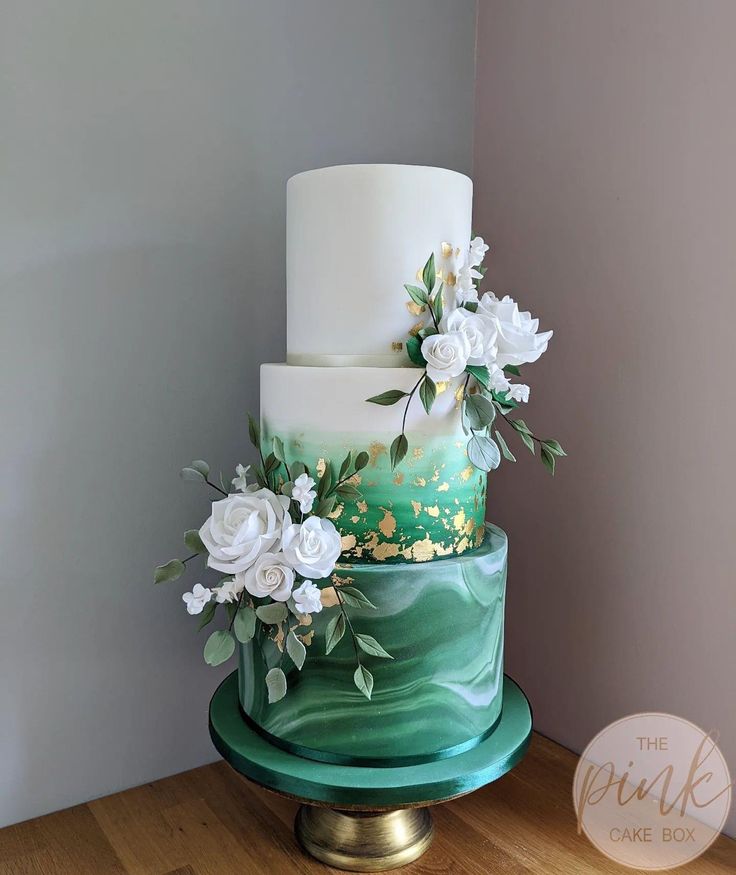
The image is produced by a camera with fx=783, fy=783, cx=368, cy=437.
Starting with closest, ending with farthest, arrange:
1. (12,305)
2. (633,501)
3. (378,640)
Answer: (378,640) → (12,305) → (633,501)

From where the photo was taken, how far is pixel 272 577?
0.86 m

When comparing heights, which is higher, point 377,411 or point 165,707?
point 377,411

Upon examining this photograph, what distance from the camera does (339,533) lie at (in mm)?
930

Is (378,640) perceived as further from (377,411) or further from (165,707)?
(165,707)

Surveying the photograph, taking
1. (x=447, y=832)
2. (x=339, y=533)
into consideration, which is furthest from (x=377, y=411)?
(x=447, y=832)

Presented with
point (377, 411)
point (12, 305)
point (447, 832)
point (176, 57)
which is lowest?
point (447, 832)

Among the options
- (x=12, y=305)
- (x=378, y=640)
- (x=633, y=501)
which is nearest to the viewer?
(x=378, y=640)

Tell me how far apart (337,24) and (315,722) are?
3.41ft

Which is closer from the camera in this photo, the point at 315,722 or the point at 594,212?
the point at 315,722

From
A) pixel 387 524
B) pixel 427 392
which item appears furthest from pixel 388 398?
pixel 387 524

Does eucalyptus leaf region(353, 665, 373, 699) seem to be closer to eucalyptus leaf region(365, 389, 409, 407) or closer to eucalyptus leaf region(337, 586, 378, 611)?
eucalyptus leaf region(337, 586, 378, 611)

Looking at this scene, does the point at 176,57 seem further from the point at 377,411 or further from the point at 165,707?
the point at 165,707

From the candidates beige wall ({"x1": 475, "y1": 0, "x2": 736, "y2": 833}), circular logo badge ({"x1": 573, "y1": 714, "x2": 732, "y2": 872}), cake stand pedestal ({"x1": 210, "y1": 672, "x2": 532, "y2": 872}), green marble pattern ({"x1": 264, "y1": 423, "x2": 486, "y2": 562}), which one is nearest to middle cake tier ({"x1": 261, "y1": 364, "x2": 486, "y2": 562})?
green marble pattern ({"x1": 264, "y1": 423, "x2": 486, "y2": 562})

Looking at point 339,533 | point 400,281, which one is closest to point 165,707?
point 339,533
